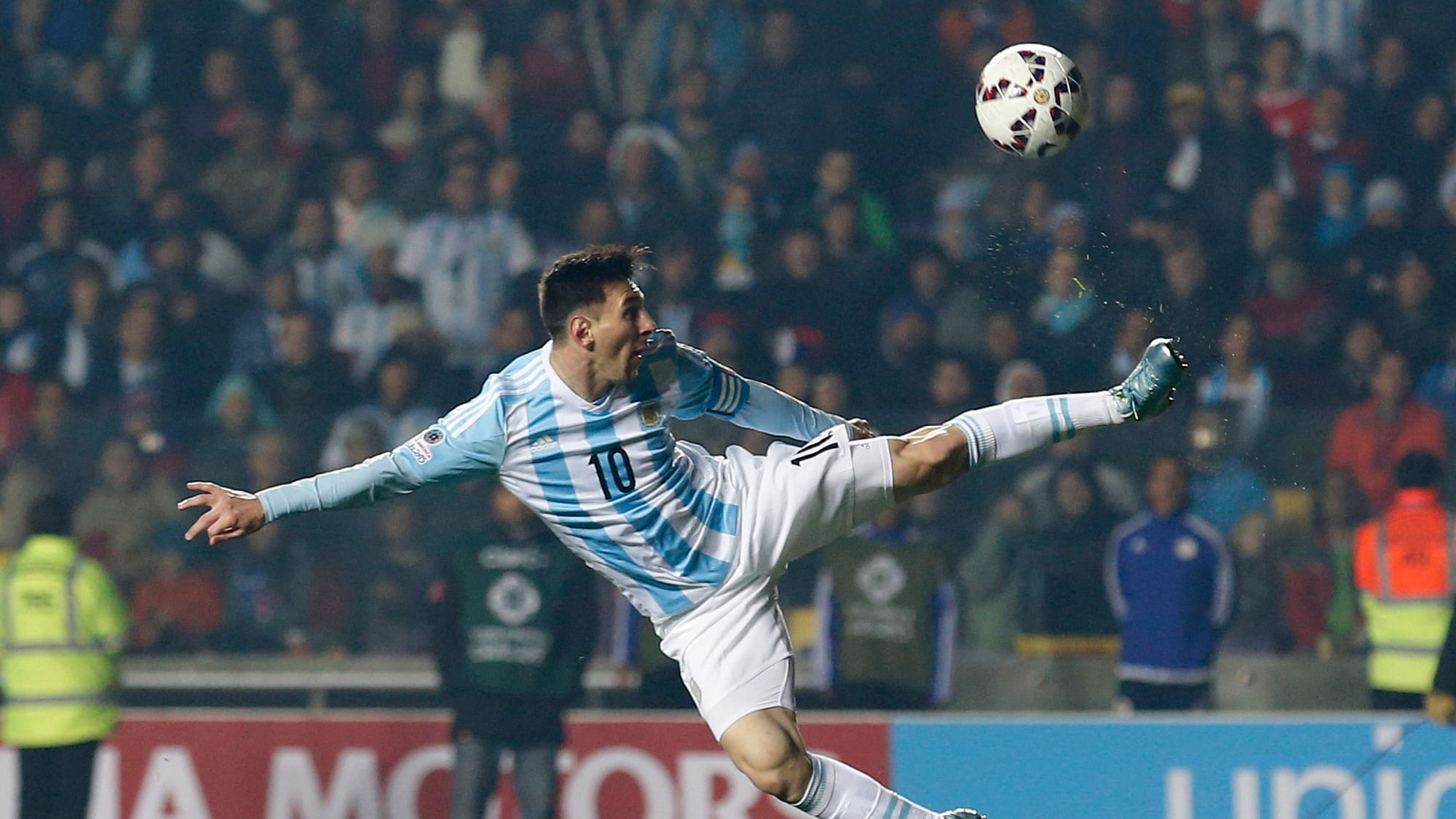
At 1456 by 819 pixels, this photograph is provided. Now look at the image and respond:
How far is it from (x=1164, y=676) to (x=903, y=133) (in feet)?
12.4

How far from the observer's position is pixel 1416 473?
8.38 metres

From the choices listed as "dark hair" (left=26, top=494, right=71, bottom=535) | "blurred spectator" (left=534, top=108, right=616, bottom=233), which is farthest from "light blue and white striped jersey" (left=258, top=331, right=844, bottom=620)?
"blurred spectator" (left=534, top=108, right=616, bottom=233)

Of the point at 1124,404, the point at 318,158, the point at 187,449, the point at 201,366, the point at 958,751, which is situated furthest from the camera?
the point at 318,158

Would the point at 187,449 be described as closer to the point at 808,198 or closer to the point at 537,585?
the point at 537,585

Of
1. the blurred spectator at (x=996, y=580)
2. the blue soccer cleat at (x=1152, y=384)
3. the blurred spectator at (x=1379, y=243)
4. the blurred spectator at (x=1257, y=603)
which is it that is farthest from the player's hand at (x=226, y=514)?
the blurred spectator at (x=1379, y=243)

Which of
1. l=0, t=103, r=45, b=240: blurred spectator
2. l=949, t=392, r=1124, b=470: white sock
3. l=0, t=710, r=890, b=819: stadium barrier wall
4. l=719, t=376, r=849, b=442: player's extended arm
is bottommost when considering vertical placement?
l=0, t=710, r=890, b=819: stadium barrier wall

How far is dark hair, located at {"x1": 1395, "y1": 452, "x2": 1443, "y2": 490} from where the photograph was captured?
27.5 feet

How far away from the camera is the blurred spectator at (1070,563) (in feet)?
28.0

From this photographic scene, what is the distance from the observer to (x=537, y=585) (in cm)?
856

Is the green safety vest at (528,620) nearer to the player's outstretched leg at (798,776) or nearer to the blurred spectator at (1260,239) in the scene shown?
the player's outstretched leg at (798,776)

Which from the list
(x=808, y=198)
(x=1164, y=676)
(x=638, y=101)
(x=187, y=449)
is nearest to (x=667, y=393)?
(x=1164, y=676)

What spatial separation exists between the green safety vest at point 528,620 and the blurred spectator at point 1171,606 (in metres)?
2.35

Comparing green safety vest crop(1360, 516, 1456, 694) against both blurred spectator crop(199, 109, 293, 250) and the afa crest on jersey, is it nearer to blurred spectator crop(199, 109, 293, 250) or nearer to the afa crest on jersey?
the afa crest on jersey

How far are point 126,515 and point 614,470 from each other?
4.64 meters
